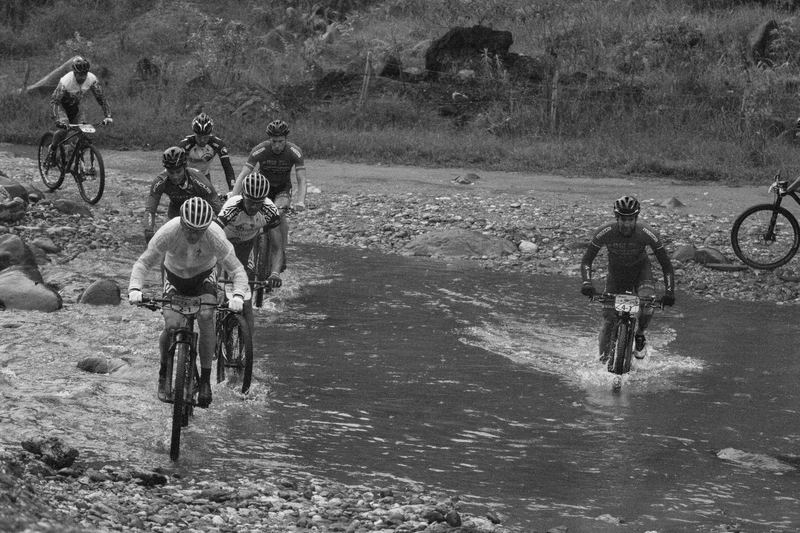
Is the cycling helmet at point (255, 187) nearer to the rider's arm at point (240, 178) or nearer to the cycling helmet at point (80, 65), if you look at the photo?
the rider's arm at point (240, 178)

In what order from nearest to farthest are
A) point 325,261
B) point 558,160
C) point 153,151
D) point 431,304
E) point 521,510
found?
point 521,510 → point 431,304 → point 325,261 → point 558,160 → point 153,151

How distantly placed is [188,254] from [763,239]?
10662 millimetres

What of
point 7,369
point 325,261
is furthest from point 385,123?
point 7,369

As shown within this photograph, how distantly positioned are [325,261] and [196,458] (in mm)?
8948

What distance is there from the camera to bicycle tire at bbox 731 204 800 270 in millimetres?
16734

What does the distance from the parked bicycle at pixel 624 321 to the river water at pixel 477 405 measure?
0.34m

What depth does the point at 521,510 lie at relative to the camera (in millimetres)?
8336

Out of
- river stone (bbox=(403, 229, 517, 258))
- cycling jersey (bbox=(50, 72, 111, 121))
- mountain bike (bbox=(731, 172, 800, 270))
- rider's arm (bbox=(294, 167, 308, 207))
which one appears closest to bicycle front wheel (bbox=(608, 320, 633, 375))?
rider's arm (bbox=(294, 167, 308, 207))

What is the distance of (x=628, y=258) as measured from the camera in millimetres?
11836

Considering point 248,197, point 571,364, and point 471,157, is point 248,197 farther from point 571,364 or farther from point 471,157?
point 471,157

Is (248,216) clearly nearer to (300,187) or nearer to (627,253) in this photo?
(300,187)

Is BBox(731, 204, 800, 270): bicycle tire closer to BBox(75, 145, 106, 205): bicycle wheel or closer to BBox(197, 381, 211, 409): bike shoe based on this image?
BBox(197, 381, 211, 409): bike shoe

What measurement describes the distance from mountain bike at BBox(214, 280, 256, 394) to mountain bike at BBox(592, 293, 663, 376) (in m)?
3.43

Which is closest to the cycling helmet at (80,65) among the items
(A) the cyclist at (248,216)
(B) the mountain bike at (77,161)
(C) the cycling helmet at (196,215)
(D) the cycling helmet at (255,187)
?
(B) the mountain bike at (77,161)
